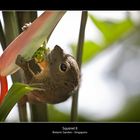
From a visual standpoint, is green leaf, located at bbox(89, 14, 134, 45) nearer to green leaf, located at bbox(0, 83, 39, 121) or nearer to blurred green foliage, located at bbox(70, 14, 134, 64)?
blurred green foliage, located at bbox(70, 14, 134, 64)

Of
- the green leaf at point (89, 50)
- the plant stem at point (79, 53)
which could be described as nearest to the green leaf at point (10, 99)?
the plant stem at point (79, 53)

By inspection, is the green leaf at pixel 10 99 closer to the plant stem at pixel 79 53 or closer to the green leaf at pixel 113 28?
the plant stem at pixel 79 53

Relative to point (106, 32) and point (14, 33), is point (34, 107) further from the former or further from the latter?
point (106, 32)

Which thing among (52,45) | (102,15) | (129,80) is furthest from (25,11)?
(129,80)

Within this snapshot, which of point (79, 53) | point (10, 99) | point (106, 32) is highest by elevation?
point (106, 32)

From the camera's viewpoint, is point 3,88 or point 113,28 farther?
point 113,28

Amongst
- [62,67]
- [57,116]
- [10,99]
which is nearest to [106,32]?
[62,67]

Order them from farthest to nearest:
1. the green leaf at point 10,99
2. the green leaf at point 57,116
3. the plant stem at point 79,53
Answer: the green leaf at point 57,116 → the plant stem at point 79,53 → the green leaf at point 10,99
